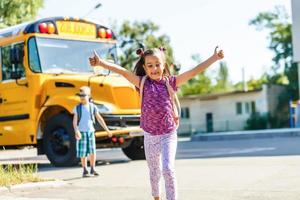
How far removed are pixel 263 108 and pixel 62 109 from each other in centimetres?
3962

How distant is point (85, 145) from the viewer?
35.4 feet

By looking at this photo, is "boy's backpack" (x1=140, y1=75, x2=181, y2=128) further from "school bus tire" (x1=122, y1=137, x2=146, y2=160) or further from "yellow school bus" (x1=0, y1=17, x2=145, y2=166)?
"school bus tire" (x1=122, y1=137, x2=146, y2=160)

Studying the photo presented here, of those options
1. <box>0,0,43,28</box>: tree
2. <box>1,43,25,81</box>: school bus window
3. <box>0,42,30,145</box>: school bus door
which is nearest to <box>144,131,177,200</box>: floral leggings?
<box>0,42,30,145</box>: school bus door

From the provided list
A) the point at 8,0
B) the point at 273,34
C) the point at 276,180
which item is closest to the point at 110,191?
the point at 276,180

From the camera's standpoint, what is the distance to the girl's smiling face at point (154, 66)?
5.95m

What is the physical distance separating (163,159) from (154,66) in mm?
905

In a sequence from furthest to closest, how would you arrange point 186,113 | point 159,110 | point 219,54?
point 186,113 < point 159,110 < point 219,54

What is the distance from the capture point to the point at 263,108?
50969mm

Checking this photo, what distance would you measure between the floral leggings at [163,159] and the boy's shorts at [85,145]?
15.7ft

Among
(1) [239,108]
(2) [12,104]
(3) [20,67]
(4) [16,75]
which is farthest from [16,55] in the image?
(1) [239,108]

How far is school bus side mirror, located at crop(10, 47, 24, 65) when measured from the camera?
13224mm

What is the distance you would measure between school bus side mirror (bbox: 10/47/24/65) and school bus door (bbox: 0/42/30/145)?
0.23 ft

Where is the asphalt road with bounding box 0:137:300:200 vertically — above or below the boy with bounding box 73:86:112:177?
below

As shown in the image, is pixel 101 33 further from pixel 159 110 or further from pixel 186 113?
pixel 186 113
